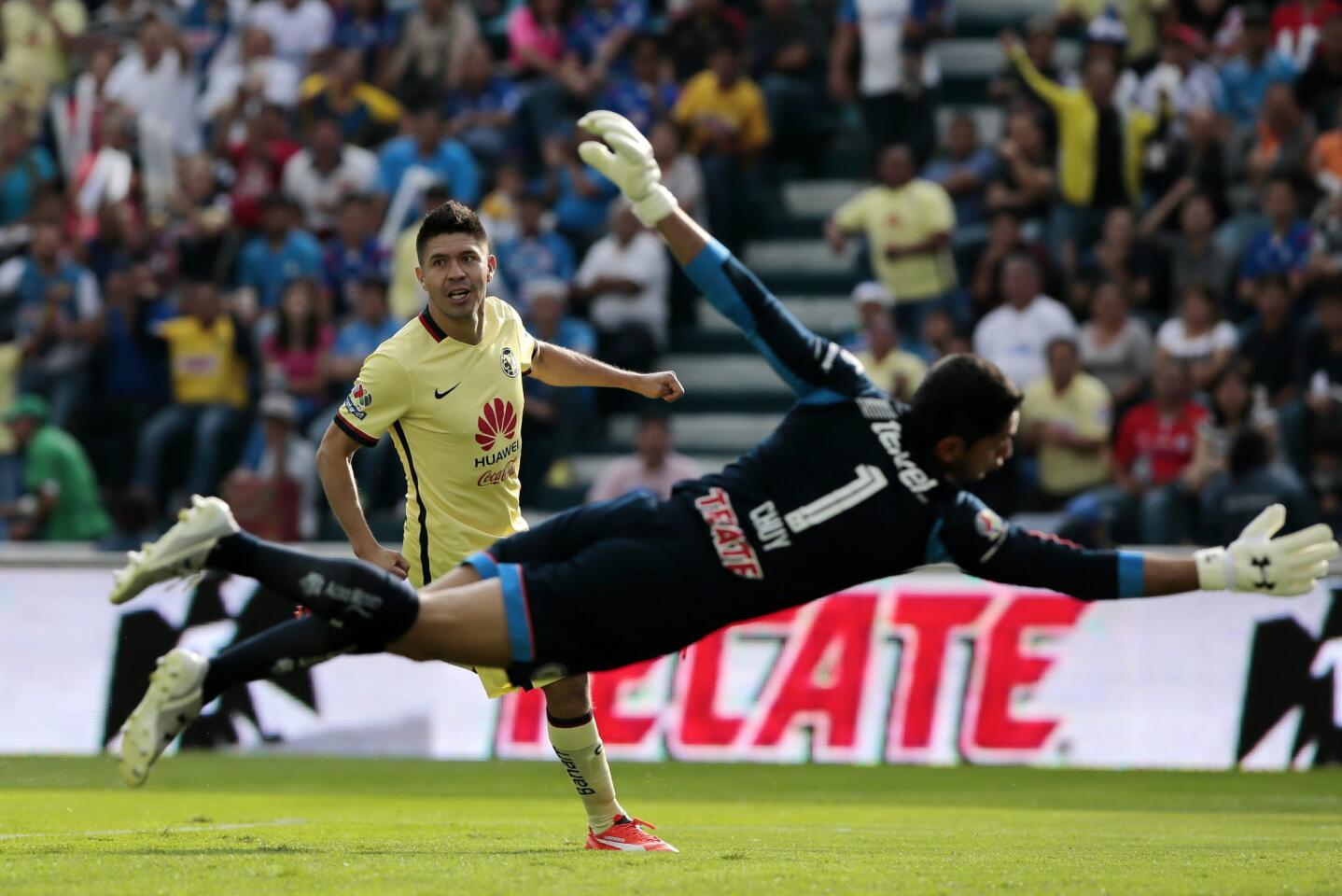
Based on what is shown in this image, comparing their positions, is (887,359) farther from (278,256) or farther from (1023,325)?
(278,256)

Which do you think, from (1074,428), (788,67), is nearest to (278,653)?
(1074,428)

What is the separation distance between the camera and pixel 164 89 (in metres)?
24.0

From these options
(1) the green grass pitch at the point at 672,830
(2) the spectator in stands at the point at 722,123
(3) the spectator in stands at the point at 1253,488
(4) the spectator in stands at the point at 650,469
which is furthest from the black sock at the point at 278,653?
(2) the spectator in stands at the point at 722,123

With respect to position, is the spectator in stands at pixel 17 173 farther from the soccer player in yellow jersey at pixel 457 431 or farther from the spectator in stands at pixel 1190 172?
the soccer player in yellow jersey at pixel 457 431

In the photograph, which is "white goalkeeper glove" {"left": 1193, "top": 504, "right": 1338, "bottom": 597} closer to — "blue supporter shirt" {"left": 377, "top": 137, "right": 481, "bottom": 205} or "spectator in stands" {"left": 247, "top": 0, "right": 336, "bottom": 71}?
"blue supporter shirt" {"left": 377, "top": 137, "right": 481, "bottom": 205}

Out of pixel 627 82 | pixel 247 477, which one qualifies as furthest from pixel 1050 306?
pixel 247 477

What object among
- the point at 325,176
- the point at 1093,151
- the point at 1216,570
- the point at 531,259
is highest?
the point at 1093,151

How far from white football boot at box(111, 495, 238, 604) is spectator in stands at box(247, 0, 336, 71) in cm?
1728

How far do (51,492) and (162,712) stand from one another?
40.5 ft

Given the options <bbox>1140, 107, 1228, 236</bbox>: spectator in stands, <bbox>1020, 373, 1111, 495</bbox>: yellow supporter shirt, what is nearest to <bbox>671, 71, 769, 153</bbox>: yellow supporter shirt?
<bbox>1140, 107, 1228, 236</bbox>: spectator in stands

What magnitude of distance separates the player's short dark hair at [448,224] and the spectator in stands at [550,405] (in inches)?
376

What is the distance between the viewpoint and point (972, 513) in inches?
282

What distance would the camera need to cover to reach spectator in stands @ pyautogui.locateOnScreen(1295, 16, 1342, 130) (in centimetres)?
1823

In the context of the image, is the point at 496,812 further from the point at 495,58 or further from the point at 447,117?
the point at 495,58
